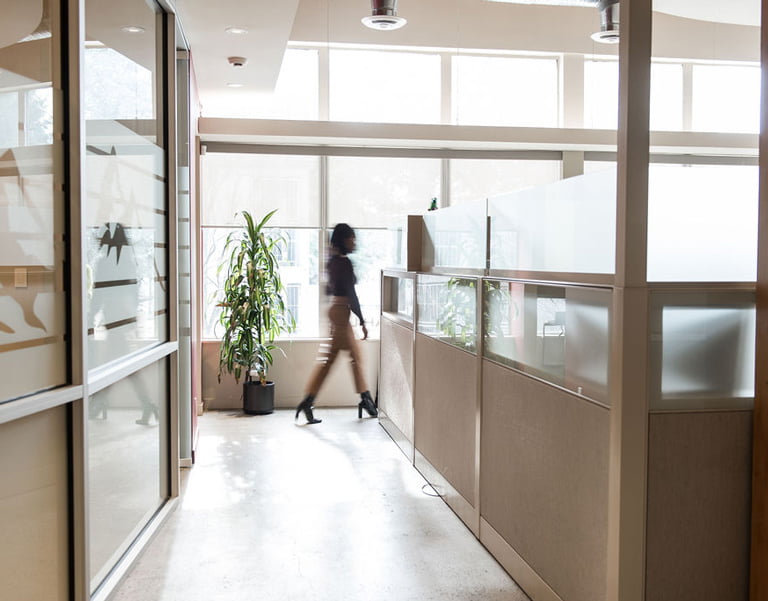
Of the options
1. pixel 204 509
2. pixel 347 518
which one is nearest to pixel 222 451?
pixel 204 509

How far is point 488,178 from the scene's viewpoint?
23.6ft

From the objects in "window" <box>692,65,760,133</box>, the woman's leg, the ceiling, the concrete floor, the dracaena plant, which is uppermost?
the ceiling

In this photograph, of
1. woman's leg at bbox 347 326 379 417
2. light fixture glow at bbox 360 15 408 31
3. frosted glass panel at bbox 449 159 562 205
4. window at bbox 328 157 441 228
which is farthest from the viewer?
frosted glass panel at bbox 449 159 562 205

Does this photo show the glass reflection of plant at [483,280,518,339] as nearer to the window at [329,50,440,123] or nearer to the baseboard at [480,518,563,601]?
the baseboard at [480,518,563,601]

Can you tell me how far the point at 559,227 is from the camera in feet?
9.29

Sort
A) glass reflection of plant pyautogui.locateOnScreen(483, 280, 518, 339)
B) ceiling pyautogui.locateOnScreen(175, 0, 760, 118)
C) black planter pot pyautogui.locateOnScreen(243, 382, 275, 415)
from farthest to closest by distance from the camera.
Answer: black planter pot pyautogui.locateOnScreen(243, 382, 275, 415) < ceiling pyautogui.locateOnScreen(175, 0, 760, 118) < glass reflection of plant pyautogui.locateOnScreen(483, 280, 518, 339)

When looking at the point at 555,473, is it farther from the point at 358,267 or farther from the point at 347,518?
the point at 358,267

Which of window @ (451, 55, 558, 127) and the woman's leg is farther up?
window @ (451, 55, 558, 127)

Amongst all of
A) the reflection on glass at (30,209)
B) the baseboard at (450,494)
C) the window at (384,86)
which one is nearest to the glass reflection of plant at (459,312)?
the baseboard at (450,494)

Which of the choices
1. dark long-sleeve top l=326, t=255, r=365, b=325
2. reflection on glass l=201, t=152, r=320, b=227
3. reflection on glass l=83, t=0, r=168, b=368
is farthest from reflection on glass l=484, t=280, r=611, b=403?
reflection on glass l=201, t=152, r=320, b=227

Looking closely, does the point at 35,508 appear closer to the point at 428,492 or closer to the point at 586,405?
the point at 586,405

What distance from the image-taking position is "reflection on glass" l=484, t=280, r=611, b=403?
8.07ft

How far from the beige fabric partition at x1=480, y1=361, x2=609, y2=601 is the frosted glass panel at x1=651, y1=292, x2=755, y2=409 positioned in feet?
0.74

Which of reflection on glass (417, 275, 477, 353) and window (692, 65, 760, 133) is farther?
window (692, 65, 760, 133)
